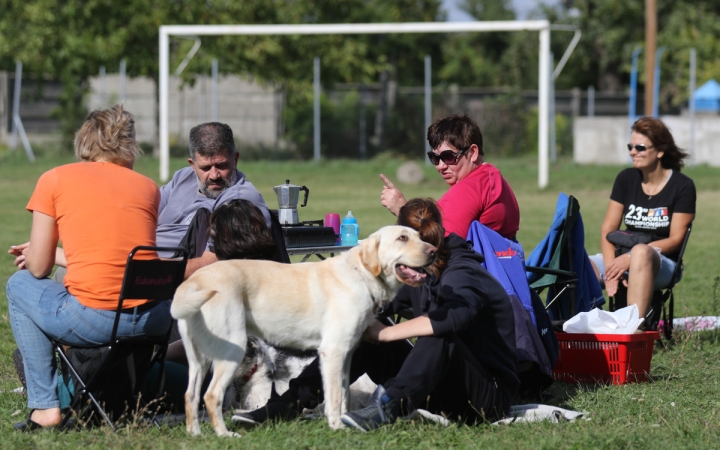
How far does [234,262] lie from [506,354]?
4.74 feet

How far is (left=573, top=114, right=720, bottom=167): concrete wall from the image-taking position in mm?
26031

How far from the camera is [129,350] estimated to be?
14.1ft

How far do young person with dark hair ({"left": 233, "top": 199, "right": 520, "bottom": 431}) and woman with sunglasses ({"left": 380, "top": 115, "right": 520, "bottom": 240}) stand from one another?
1.98 feet

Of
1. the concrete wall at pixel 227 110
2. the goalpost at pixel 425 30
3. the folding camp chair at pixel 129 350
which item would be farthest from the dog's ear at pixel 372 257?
the concrete wall at pixel 227 110

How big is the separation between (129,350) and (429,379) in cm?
143

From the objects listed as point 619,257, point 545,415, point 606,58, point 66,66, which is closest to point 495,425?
point 545,415

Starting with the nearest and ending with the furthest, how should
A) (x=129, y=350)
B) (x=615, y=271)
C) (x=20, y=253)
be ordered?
(x=129, y=350)
(x=20, y=253)
(x=615, y=271)

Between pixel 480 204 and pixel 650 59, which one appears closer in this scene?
pixel 480 204

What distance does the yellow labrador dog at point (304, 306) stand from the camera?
397 centimetres

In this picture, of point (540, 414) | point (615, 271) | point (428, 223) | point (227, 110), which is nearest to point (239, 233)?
point (428, 223)

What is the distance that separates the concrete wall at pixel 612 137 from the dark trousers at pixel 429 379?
23.0 meters

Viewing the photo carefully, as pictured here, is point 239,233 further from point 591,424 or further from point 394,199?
point 591,424

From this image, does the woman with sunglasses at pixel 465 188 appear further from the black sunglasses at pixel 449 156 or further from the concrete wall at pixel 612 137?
the concrete wall at pixel 612 137

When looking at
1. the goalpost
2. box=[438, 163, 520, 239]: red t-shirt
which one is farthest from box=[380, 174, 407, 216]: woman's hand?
the goalpost
